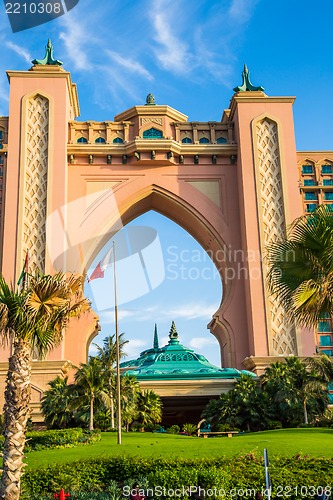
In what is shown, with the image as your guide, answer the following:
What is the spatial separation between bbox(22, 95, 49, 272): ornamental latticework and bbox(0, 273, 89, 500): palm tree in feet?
87.0

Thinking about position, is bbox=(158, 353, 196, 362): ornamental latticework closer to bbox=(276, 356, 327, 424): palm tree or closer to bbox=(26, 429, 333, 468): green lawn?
bbox=(276, 356, 327, 424): palm tree

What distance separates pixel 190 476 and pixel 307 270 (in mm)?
6319

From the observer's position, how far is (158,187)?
1902 inches

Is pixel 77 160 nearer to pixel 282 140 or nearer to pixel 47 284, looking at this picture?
pixel 282 140

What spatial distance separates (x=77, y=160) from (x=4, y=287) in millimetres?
33254

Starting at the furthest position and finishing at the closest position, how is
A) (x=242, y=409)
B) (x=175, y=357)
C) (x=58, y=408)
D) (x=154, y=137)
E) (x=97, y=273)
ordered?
(x=154, y=137), (x=175, y=357), (x=242, y=409), (x=58, y=408), (x=97, y=273)

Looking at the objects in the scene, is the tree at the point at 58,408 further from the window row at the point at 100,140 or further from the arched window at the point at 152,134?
the arched window at the point at 152,134

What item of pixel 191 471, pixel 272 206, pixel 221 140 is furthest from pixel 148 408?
pixel 221 140

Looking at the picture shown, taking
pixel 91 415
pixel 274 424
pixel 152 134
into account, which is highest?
pixel 152 134

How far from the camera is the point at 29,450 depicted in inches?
1061

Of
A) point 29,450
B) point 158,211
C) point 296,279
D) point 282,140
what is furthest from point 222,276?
point 296,279

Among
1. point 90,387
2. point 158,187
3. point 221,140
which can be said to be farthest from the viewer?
point 221,140

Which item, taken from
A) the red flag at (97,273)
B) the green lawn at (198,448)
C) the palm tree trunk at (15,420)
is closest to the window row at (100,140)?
the red flag at (97,273)

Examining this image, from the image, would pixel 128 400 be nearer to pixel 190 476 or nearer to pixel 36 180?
pixel 36 180
